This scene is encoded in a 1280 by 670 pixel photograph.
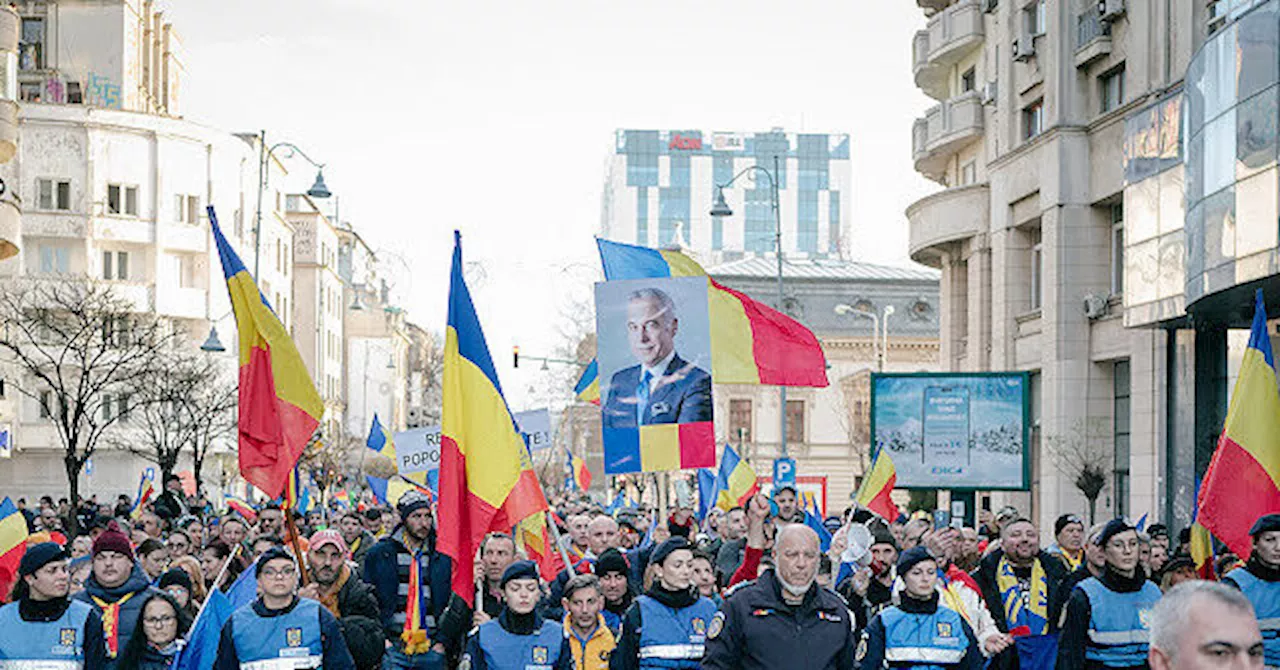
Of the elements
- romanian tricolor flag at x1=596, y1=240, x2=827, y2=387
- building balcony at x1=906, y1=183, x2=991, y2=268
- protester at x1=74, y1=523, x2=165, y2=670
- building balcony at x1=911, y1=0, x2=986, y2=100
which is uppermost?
building balcony at x1=911, y1=0, x2=986, y2=100

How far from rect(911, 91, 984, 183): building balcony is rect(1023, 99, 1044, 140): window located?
4.06 metres

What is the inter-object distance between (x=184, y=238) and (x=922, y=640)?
211ft

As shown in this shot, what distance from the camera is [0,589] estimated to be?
13.6m

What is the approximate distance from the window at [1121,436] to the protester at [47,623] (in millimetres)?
29197

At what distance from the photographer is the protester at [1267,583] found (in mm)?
10141

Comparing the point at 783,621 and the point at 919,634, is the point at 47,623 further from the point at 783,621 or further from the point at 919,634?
the point at 919,634

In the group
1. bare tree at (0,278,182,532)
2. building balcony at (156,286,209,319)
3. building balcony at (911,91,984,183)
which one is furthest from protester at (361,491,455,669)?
building balcony at (156,286,209,319)

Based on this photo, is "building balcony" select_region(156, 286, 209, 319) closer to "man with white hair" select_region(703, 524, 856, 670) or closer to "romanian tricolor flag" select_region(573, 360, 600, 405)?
"romanian tricolor flag" select_region(573, 360, 600, 405)

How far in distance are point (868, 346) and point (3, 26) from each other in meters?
48.7

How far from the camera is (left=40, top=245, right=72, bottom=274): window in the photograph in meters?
67.2

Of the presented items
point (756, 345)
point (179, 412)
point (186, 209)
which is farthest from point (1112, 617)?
point (186, 209)

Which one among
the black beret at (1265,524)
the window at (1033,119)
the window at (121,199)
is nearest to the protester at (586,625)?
the black beret at (1265,524)

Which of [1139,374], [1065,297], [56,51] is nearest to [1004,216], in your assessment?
[1065,297]

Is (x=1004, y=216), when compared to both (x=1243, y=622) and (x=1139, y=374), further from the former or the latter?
(x=1243, y=622)
